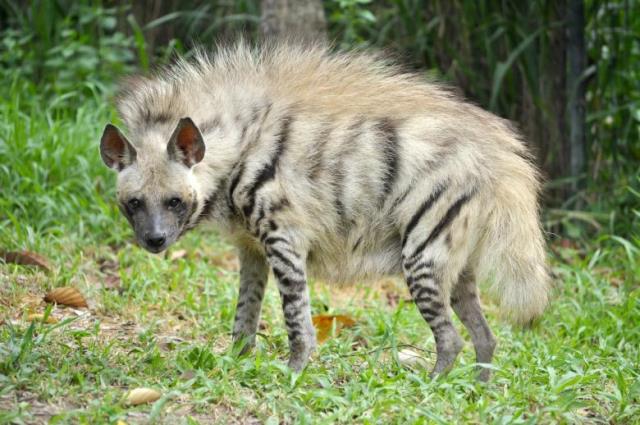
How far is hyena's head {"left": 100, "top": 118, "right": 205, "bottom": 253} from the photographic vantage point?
460 centimetres

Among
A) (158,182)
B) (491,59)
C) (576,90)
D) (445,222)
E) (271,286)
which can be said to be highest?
(158,182)

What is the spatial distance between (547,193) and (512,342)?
2.61 m

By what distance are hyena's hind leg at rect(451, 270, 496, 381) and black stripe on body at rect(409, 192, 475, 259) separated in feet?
1.42

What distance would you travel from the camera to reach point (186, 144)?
15.3ft

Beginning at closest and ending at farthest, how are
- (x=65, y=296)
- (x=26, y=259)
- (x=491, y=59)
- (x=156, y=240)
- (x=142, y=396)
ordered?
(x=142, y=396), (x=156, y=240), (x=65, y=296), (x=26, y=259), (x=491, y=59)

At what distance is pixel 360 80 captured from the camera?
5.23 metres

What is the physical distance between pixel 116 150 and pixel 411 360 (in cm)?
184

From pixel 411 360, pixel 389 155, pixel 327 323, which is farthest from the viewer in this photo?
pixel 327 323

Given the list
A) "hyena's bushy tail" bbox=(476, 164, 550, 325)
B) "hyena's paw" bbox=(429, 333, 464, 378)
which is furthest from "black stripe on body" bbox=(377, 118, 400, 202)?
"hyena's paw" bbox=(429, 333, 464, 378)

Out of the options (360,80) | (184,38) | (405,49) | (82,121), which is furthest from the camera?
(184,38)

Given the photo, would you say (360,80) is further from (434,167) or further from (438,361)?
(438,361)

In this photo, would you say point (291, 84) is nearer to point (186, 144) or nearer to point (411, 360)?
point (186, 144)

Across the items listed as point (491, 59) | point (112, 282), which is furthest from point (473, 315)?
point (491, 59)

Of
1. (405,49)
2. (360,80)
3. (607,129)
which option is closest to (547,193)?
A: (607,129)
